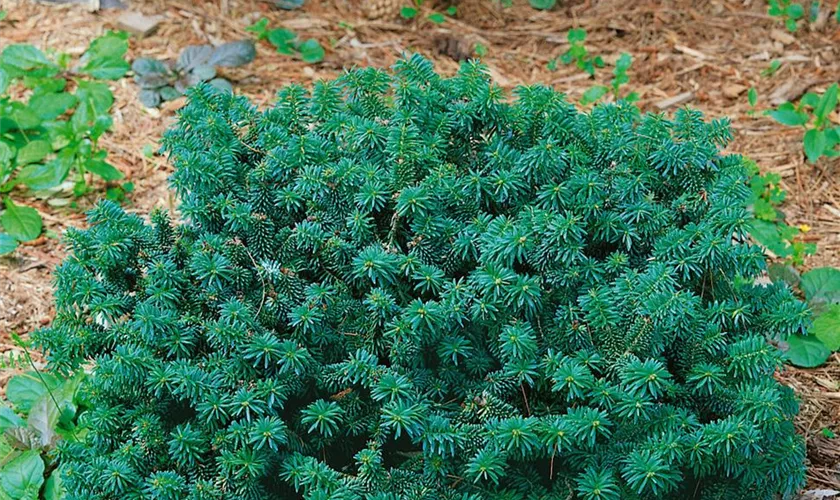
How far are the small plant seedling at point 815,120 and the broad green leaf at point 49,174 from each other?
2.81 metres

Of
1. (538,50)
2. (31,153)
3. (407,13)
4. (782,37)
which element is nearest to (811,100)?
(782,37)

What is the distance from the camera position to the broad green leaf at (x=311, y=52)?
14.7 ft

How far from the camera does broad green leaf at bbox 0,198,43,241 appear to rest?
3441 millimetres

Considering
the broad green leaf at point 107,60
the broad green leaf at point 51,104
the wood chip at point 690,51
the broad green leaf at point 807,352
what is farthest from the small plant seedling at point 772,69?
the broad green leaf at point 51,104

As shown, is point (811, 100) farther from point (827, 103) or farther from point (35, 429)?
point (35, 429)

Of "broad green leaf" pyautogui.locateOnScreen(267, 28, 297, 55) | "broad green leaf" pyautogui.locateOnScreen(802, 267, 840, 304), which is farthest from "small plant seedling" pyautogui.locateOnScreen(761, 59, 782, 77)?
"broad green leaf" pyautogui.locateOnScreen(267, 28, 297, 55)

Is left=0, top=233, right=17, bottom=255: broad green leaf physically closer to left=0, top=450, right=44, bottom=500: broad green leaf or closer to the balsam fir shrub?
left=0, top=450, right=44, bottom=500: broad green leaf

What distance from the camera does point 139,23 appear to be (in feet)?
14.9

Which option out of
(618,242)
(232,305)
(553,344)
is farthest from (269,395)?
(618,242)

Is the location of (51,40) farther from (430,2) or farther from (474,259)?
(474,259)

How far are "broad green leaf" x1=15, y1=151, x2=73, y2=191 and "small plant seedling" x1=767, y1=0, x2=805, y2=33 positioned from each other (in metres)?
3.45

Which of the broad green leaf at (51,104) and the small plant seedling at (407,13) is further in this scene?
the small plant seedling at (407,13)

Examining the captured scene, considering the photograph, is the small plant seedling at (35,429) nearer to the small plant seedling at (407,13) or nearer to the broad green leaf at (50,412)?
the broad green leaf at (50,412)

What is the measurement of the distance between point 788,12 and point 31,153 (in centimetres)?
364
